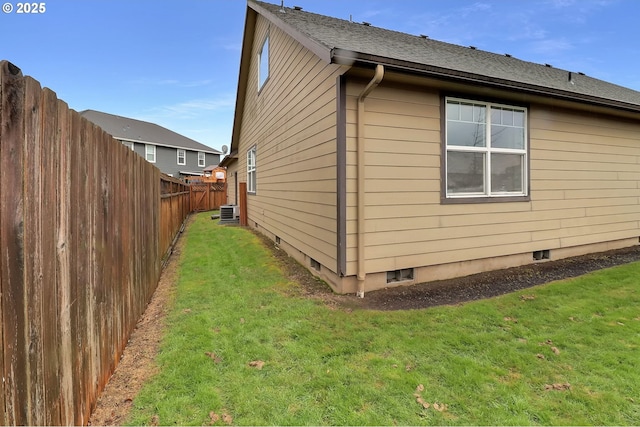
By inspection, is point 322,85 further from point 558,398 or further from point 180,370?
point 558,398

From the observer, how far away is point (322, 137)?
16.7ft

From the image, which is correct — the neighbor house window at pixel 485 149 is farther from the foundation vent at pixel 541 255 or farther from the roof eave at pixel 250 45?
the roof eave at pixel 250 45

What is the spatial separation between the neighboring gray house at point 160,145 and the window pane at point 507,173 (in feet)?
94.7

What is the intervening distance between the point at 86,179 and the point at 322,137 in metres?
3.54

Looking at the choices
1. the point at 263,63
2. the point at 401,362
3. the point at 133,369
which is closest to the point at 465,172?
the point at 401,362

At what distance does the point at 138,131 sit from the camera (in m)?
29.7

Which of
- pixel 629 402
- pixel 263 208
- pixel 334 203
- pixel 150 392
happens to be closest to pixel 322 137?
pixel 334 203

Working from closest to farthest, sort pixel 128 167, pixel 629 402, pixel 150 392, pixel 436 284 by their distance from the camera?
1. pixel 629 402
2. pixel 150 392
3. pixel 128 167
4. pixel 436 284

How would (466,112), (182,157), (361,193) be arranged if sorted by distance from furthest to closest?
(182,157) < (466,112) < (361,193)

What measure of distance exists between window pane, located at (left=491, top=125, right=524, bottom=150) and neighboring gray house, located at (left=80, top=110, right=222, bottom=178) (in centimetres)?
2879

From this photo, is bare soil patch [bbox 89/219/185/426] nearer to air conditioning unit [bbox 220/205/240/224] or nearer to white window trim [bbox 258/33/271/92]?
white window trim [bbox 258/33/271/92]

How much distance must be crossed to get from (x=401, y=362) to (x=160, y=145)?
32119 mm

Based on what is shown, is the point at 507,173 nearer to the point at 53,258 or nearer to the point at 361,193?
the point at 361,193

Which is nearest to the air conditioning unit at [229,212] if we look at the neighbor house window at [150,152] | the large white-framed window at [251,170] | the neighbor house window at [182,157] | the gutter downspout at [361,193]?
the large white-framed window at [251,170]
